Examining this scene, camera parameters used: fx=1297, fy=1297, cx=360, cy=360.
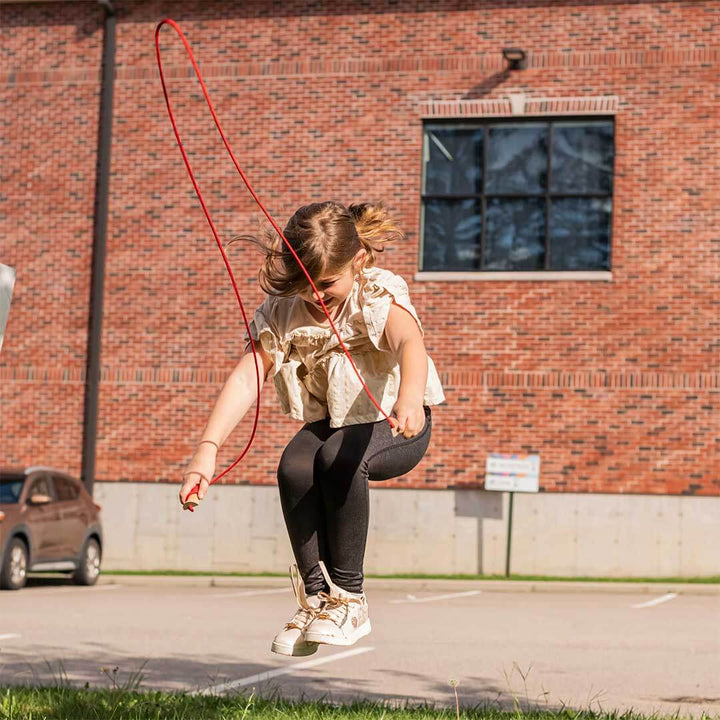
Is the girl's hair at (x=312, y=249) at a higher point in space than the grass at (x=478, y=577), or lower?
higher

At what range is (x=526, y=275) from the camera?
21.2 meters

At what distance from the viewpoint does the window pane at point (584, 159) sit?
21203 millimetres

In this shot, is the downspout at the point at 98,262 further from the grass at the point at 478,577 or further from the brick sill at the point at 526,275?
the brick sill at the point at 526,275

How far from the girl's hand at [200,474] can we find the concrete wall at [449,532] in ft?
55.3

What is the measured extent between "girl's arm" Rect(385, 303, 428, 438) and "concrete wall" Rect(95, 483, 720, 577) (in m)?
16.5

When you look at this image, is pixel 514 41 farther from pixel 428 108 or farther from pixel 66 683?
pixel 66 683

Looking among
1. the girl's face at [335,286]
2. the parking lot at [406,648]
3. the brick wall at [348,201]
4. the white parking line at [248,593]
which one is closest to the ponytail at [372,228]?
the girl's face at [335,286]

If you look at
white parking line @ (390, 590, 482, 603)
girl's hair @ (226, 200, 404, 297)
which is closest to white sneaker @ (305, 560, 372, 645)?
girl's hair @ (226, 200, 404, 297)

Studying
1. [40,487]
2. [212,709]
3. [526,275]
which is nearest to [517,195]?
[526,275]

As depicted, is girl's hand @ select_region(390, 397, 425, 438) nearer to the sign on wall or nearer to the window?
the sign on wall

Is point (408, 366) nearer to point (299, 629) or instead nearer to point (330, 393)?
point (330, 393)

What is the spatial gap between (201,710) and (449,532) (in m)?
15.3

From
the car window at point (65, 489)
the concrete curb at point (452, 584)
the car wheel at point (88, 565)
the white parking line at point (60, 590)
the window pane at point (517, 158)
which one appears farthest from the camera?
the window pane at point (517, 158)

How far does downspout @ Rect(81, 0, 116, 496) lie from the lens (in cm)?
2233
